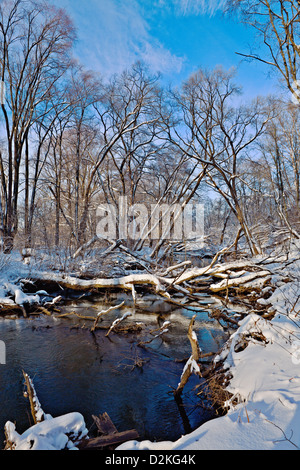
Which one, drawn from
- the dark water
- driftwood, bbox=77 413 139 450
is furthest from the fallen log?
the dark water

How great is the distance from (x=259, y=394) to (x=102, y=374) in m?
3.07

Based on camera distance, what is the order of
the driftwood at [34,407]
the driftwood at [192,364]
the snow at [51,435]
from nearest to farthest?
the snow at [51,435] < the driftwood at [34,407] < the driftwood at [192,364]

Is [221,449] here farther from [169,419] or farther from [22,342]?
[22,342]

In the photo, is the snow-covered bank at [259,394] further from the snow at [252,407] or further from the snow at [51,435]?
the snow at [51,435]

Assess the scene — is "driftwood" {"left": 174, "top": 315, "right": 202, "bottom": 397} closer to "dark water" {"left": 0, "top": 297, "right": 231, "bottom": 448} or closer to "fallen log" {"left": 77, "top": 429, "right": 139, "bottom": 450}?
"dark water" {"left": 0, "top": 297, "right": 231, "bottom": 448}

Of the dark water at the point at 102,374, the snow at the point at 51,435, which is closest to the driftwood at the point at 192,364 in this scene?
the dark water at the point at 102,374

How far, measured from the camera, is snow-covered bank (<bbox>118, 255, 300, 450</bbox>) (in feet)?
7.76

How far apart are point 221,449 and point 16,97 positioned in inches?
675

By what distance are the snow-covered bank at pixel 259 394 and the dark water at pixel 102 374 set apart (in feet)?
3.06

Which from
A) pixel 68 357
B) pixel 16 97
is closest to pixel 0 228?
pixel 16 97

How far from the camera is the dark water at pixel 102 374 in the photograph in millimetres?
3791

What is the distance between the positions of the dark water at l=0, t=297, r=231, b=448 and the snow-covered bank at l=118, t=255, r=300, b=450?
933mm

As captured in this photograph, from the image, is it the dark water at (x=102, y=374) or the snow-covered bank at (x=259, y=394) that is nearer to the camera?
the snow-covered bank at (x=259, y=394)

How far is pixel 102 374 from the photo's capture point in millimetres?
4957
